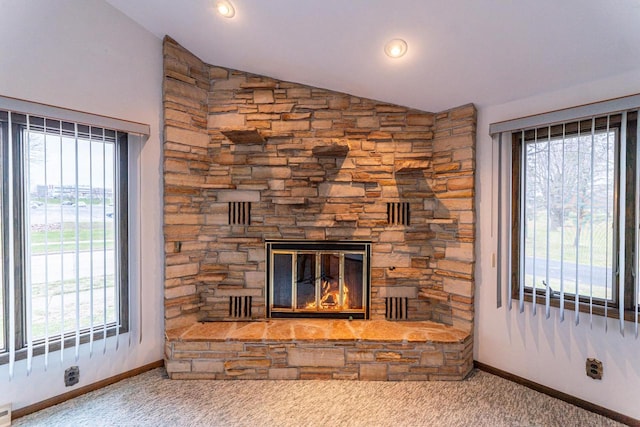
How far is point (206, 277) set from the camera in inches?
112

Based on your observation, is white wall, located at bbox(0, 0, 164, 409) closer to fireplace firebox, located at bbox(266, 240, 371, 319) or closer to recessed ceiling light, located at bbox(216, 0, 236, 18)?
recessed ceiling light, located at bbox(216, 0, 236, 18)

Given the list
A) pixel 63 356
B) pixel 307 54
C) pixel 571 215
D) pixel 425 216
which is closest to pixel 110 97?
pixel 307 54

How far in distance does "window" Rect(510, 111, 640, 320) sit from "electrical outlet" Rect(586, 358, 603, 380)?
334mm

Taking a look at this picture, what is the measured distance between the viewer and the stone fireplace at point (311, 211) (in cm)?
281

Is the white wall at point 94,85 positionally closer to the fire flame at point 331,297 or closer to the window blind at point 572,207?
the fire flame at point 331,297

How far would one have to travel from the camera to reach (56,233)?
2.12 metres

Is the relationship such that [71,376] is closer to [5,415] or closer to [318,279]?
[5,415]

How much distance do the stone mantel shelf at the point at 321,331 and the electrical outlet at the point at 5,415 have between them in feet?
3.11

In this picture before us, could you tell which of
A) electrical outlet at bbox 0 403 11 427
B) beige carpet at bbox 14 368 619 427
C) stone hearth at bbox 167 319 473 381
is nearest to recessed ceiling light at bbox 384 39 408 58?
stone hearth at bbox 167 319 473 381

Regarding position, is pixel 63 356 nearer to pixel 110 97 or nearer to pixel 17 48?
pixel 110 97

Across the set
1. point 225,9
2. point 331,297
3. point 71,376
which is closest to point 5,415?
point 71,376

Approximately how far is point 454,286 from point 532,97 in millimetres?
1614

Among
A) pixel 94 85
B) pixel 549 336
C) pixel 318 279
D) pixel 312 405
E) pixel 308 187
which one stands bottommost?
pixel 312 405

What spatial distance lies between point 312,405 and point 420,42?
8.49ft
